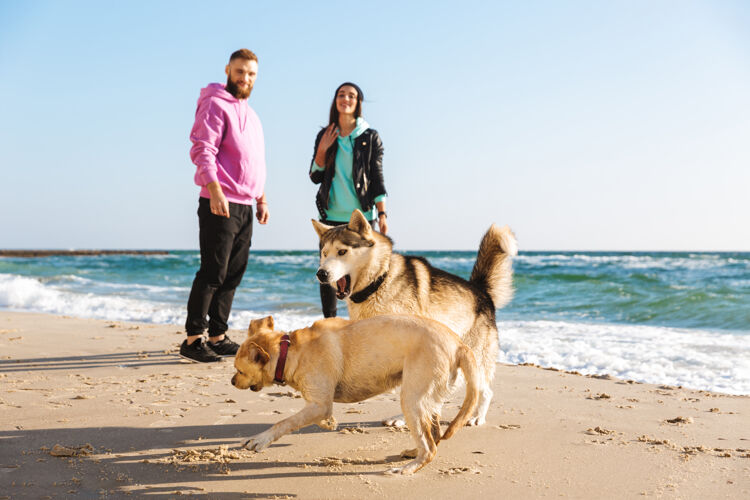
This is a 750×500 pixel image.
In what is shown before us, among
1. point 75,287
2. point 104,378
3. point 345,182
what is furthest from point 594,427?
point 75,287

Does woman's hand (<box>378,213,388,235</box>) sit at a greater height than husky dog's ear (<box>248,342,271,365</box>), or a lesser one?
greater

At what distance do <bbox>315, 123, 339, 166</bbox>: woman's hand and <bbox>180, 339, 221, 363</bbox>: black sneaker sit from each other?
86.5 inches

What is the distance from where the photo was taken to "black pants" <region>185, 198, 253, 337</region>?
535 centimetres

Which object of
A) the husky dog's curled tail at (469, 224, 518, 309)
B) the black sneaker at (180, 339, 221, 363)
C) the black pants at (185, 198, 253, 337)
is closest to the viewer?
the husky dog's curled tail at (469, 224, 518, 309)

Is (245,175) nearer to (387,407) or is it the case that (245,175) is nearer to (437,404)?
(387,407)

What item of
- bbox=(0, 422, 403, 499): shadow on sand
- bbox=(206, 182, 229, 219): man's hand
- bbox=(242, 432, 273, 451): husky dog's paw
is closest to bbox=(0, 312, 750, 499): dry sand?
bbox=(0, 422, 403, 499): shadow on sand

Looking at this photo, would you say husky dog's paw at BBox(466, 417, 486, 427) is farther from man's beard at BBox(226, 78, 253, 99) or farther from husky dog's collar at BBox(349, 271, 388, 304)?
man's beard at BBox(226, 78, 253, 99)

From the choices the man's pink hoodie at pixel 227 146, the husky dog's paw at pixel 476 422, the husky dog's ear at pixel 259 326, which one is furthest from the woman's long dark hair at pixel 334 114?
the husky dog's paw at pixel 476 422

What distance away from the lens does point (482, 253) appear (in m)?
4.52

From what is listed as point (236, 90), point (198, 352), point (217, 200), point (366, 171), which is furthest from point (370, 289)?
point (236, 90)

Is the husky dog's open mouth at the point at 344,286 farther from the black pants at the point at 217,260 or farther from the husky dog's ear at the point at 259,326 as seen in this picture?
the black pants at the point at 217,260

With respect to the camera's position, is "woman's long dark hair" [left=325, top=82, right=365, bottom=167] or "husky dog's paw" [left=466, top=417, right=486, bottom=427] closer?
"husky dog's paw" [left=466, top=417, right=486, bottom=427]

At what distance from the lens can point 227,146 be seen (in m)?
5.37

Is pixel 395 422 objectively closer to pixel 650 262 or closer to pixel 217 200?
pixel 217 200
